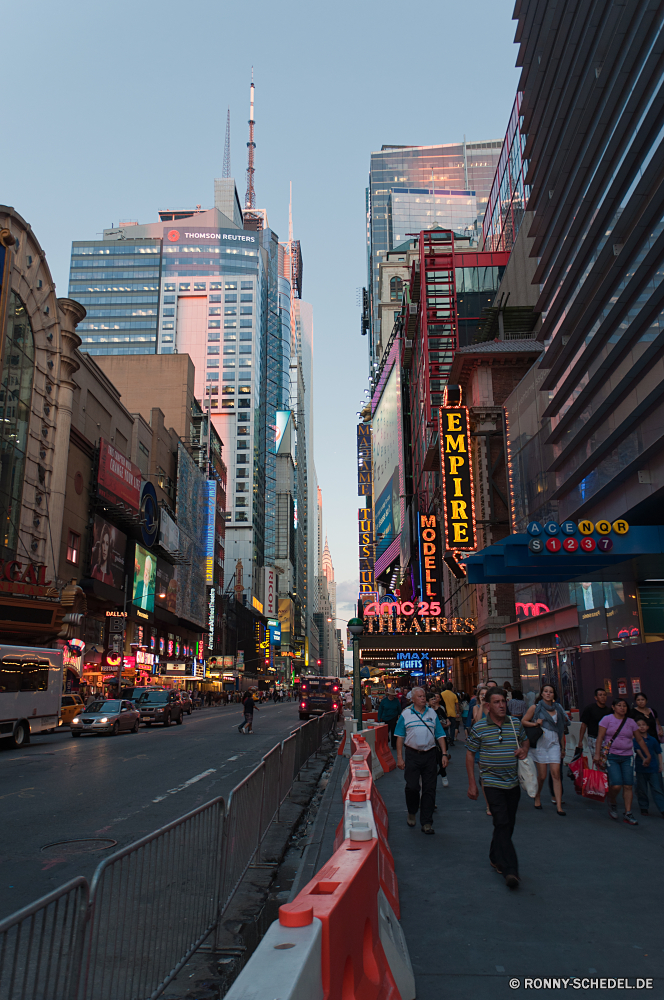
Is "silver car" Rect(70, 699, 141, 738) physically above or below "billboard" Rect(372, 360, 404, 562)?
below

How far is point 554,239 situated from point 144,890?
28.3m

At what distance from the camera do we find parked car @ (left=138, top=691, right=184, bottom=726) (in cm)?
3538

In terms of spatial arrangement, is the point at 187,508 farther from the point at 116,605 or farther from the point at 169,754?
the point at 169,754

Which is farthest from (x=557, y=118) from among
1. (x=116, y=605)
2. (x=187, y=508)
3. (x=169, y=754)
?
(x=187, y=508)

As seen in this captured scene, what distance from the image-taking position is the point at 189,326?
164 m

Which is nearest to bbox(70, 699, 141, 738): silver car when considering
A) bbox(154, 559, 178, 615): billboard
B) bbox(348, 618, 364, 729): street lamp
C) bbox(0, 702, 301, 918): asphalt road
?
bbox(0, 702, 301, 918): asphalt road

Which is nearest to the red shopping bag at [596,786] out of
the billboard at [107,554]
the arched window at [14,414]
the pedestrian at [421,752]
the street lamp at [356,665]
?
the pedestrian at [421,752]

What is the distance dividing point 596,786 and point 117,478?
166 feet

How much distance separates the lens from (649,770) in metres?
11.3

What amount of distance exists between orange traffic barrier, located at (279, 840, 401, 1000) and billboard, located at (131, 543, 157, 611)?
58.4 meters

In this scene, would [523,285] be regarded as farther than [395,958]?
Yes

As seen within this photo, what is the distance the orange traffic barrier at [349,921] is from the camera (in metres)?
3.19

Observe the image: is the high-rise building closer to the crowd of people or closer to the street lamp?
the street lamp

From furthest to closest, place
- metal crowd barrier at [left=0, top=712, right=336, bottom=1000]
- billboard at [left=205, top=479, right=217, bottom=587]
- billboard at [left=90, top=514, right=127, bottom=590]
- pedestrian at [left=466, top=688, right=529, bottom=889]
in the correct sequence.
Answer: billboard at [left=205, top=479, right=217, bottom=587] → billboard at [left=90, top=514, right=127, bottom=590] → pedestrian at [left=466, top=688, right=529, bottom=889] → metal crowd barrier at [left=0, top=712, right=336, bottom=1000]
